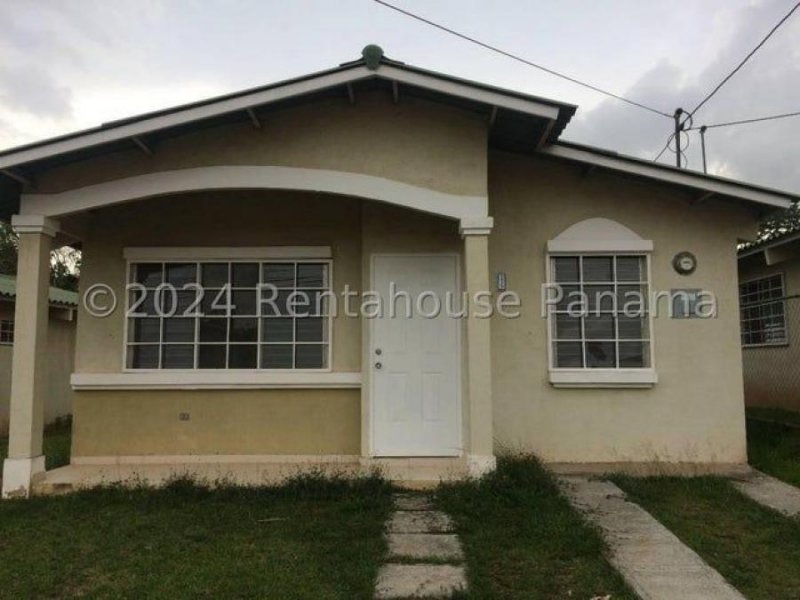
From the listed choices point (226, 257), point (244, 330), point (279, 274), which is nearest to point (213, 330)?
point (244, 330)

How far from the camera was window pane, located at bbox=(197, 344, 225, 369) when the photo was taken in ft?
22.3

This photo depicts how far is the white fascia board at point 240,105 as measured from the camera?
17.7ft

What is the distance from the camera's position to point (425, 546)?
425cm

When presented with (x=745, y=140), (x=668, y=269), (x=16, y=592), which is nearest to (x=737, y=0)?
(x=668, y=269)

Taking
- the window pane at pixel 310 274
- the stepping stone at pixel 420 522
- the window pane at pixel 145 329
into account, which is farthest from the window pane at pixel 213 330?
the stepping stone at pixel 420 522

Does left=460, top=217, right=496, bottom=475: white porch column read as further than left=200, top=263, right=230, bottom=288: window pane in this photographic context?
No

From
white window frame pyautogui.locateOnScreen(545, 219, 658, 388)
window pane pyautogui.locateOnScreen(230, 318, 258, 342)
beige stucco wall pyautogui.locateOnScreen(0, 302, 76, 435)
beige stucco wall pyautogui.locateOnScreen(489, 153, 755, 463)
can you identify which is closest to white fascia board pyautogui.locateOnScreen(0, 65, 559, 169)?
beige stucco wall pyautogui.locateOnScreen(489, 153, 755, 463)

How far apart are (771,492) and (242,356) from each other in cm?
535

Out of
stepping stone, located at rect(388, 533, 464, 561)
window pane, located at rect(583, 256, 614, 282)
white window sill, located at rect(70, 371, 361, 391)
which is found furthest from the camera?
window pane, located at rect(583, 256, 614, 282)

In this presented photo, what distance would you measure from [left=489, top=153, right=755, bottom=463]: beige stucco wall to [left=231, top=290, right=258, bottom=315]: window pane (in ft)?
8.78

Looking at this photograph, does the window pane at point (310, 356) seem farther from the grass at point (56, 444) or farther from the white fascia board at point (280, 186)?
the grass at point (56, 444)

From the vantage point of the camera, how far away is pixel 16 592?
355 centimetres

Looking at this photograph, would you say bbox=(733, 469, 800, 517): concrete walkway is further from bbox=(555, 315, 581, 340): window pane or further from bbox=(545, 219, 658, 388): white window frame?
bbox=(555, 315, 581, 340): window pane

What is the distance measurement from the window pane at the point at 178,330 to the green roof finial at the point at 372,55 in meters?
3.42
